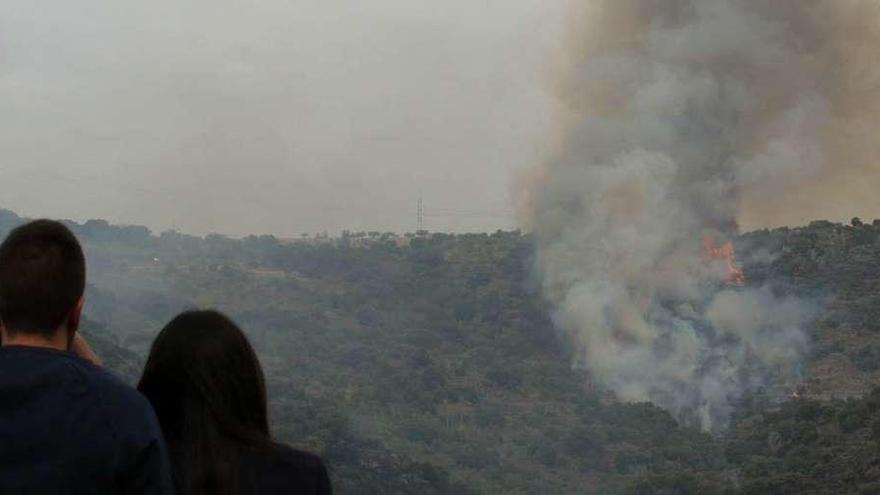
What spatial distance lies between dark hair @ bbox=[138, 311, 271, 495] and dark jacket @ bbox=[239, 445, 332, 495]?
0.04 meters

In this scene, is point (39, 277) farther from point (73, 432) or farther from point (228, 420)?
point (228, 420)

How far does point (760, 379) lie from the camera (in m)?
56.8

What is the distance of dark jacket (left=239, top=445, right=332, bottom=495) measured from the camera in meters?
3.95

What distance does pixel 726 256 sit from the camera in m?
66.2

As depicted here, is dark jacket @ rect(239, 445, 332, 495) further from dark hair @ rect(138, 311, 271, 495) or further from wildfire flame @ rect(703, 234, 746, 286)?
wildfire flame @ rect(703, 234, 746, 286)

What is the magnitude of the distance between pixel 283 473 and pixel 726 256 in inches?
2511

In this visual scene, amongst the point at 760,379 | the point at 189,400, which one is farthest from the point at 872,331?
the point at 189,400

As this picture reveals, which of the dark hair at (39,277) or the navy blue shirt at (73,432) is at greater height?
the dark hair at (39,277)

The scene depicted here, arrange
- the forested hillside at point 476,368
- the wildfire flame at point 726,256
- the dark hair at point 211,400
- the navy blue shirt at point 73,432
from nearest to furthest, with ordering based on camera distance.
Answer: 1. the navy blue shirt at point 73,432
2. the dark hair at point 211,400
3. the forested hillside at point 476,368
4. the wildfire flame at point 726,256

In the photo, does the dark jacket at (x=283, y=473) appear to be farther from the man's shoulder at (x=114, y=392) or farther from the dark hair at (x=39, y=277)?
the dark hair at (x=39, y=277)

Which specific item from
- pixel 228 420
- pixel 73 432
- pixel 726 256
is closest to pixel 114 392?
pixel 73 432

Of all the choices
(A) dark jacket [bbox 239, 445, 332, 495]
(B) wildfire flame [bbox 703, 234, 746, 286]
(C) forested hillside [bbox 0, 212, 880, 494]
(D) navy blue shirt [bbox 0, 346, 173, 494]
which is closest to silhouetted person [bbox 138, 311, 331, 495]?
(A) dark jacket [bbox 239, 445, 332, 495]

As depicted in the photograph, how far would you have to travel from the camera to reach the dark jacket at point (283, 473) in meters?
3.95

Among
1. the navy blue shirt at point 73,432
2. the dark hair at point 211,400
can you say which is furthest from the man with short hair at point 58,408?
the dark hair at point 211,400
